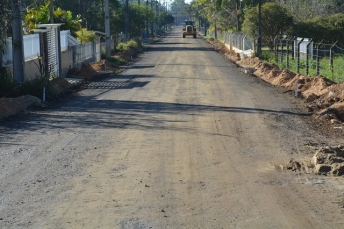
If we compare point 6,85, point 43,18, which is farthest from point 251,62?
point 6,85

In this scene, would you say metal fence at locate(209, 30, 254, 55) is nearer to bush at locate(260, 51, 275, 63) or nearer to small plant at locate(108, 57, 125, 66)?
bush at locate(260, 51, 275, 63)


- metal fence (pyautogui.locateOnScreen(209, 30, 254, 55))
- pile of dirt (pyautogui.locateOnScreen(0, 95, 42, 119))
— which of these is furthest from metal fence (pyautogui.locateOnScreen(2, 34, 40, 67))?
metal fence (pyautogui.locateOnScreen(209, 30, 254, 55))

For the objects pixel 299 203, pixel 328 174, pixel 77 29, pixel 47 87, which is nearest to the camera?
pixel 299 203

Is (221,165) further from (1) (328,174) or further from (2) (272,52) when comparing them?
(2) (272,52)

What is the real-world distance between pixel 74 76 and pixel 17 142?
53.0 ft

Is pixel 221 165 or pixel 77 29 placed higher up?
pixel 77 29

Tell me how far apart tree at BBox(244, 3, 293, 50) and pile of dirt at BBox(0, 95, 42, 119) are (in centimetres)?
2624

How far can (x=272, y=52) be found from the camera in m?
36.4

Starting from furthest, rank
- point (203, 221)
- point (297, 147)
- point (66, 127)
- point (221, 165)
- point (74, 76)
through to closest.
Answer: point (74, 76) → point (66, 127) → point (297, 147) → point (221, 165) → point (203, 221)

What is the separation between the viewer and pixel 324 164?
8938 mm

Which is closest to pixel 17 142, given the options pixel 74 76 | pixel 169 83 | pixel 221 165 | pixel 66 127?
pixel 66 127

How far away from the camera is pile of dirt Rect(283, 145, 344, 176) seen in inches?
342

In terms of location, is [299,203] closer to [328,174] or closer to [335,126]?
[328,174]

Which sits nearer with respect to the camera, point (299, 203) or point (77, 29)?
point (299, 203)
